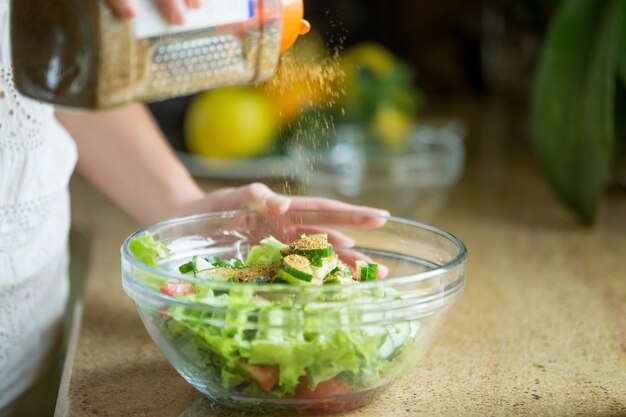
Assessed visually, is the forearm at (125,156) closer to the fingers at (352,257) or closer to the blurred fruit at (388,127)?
the fingers at (352,257)

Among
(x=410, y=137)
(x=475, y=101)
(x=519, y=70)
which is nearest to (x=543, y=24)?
(x=519, y=70)

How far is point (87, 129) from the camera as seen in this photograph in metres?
0.91

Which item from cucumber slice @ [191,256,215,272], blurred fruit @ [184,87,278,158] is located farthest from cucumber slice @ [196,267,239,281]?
blurred fruit @ [184,87,278,158]

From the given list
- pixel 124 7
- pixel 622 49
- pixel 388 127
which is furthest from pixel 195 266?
pixel 388 127

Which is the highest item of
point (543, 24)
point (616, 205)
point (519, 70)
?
point (543, 24)

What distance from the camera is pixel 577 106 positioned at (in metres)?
1.13

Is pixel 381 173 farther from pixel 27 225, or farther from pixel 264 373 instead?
pixel 264 373

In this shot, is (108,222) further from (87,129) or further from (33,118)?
(33,118)

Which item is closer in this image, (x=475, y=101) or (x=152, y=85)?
(x=152, y=85)

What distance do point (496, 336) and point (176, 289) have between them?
34cm

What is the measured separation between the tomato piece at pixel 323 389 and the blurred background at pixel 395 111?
46 cm

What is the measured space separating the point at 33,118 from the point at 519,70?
43.2 inches

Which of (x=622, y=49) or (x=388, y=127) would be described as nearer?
(x=622, y=49)

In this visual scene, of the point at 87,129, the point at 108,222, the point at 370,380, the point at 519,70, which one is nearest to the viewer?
the point at 370,380
